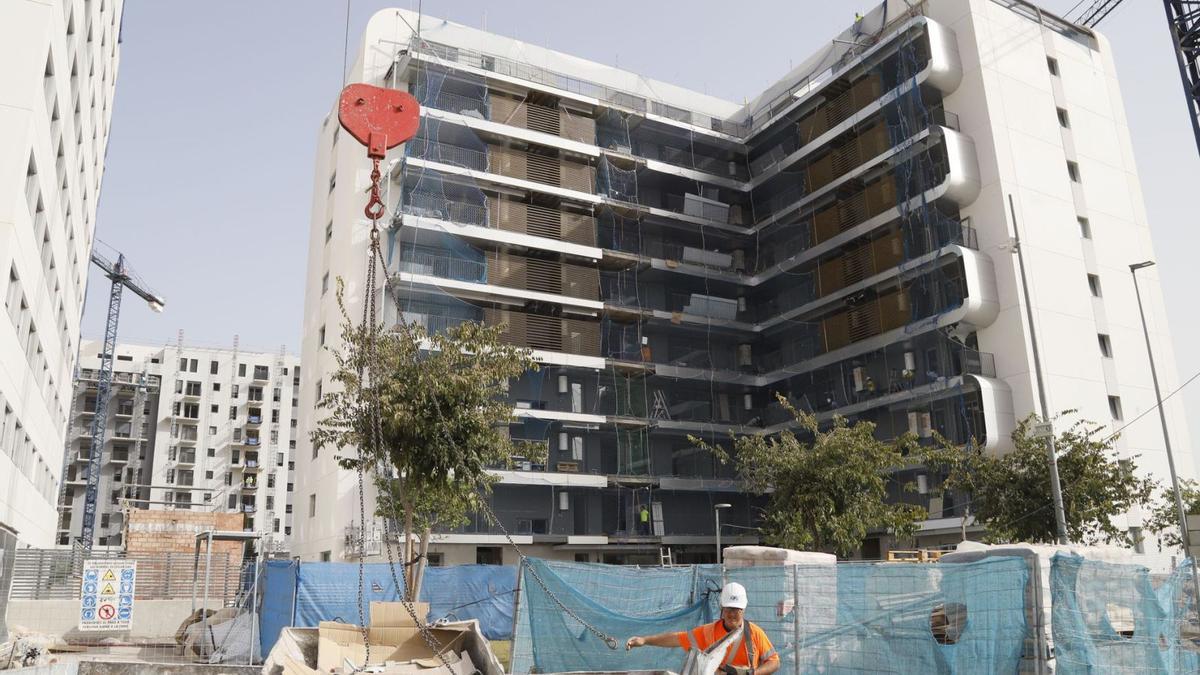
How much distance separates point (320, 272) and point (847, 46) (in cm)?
2713

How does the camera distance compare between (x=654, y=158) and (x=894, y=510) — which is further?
(x=654, y=158)

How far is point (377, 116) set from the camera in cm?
1176

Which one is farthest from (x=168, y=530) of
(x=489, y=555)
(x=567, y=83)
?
(x=567, y=83)

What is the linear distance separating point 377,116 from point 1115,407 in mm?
36123

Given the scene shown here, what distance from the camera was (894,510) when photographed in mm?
30875

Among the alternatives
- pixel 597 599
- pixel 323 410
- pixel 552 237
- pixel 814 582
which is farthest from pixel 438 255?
pixel 814 582

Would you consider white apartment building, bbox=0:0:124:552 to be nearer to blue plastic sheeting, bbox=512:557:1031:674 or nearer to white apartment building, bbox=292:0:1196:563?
blue plastic sheeting, bbox=512:557:1031:674

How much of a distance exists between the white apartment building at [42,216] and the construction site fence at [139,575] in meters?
1.23

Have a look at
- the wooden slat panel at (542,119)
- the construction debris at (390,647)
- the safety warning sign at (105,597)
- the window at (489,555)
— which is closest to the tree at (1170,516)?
the window at (489,555)

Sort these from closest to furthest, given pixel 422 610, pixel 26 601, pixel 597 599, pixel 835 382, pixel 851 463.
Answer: pixel 422 610 < pixel 597 599 < pixel 26 601 < pixel 851 463 < pixel 835 382

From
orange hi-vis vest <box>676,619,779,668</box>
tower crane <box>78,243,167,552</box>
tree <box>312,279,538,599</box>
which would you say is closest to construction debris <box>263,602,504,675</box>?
orange hi-vis vest <box>676,619,779,668</box>

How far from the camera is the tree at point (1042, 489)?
28125 mm

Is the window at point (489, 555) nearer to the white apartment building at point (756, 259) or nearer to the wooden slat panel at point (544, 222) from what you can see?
the white apartment building at point (756, 259)

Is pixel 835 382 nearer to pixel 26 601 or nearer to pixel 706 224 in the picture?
pixel 706 224
